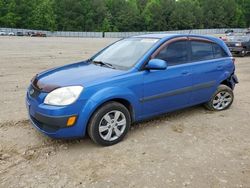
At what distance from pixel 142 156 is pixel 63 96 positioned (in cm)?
135

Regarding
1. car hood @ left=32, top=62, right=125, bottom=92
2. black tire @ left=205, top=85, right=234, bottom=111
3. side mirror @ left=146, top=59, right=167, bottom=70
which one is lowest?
black tire @ left=205, top=85, right=234, bottom=111

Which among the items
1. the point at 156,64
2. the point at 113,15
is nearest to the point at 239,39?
the point at 156,64

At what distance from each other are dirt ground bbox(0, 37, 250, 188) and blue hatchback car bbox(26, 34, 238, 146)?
310mm

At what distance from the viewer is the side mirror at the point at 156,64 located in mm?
4387

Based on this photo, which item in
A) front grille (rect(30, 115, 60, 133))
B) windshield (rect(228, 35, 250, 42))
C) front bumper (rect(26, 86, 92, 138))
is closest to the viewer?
front bumper (rect(26, 86, 92, 138))

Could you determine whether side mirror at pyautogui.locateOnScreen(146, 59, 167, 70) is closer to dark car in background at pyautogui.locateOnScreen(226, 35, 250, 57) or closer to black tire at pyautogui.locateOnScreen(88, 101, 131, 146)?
black tire at pyautogui.locateOnScreen(88, 101, 131, 146)

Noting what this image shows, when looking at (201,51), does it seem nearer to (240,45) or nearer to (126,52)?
(126,52)

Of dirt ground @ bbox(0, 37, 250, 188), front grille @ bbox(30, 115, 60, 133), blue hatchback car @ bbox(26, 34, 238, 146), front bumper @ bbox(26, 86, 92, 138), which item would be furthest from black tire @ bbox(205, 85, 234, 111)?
front grille @ bbox(30, 115, 60, 133)

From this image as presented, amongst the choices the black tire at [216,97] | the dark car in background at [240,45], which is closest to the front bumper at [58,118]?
the black tire at [216,97]

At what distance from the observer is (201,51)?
17.9ft

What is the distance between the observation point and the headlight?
3.81 m

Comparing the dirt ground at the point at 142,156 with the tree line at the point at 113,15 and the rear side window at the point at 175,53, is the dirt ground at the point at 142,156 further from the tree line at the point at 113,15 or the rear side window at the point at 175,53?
the tree line at the point at 113,15

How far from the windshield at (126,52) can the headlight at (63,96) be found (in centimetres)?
99

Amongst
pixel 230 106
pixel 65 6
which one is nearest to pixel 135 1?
pixel 65 6
